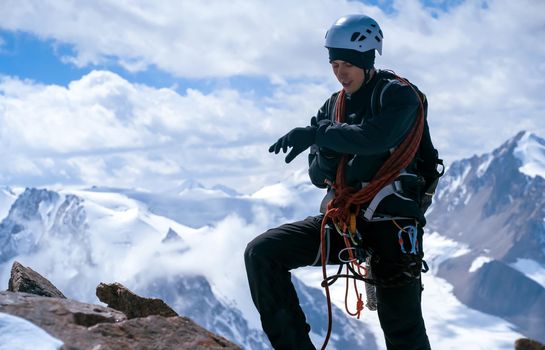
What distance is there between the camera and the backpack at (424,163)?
906 cm

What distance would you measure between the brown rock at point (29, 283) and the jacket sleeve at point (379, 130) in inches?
218

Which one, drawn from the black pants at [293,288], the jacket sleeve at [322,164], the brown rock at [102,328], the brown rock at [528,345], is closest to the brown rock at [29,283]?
the brown rock at [102,328]

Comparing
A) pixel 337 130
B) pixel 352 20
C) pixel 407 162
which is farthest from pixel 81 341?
pixel 352 20

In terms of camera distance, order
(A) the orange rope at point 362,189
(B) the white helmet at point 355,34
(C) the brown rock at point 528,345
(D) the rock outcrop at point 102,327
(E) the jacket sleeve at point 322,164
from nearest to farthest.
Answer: (D) the rock outcrop at point 102,327 → (A) the orange rope at point 362,189 → (B) the white helmet at point 355,34 → (E) the jacket sleeve at point 322,164 → (C) the brown rock at point 528,345

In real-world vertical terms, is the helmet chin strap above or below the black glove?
above

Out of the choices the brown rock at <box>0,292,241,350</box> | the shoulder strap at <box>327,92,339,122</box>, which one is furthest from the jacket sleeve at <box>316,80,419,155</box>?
the brown rock at <box>0,292,241,350</box>

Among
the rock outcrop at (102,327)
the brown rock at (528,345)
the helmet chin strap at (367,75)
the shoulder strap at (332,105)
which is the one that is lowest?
the rock outcrop at (102,327)

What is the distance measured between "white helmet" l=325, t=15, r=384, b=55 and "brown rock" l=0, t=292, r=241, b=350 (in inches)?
164

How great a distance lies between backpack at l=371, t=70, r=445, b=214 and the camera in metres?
9.06

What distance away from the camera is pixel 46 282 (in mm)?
11820

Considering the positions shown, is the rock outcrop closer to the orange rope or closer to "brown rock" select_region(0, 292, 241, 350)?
"brown rock" select_region(0, 292, 241, 350)

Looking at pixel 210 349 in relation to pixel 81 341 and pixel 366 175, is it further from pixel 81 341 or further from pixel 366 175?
pixel 366 175

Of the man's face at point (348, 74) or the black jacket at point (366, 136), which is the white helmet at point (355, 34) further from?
the black jacket at point (366, 136)

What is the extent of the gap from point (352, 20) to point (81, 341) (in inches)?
212
